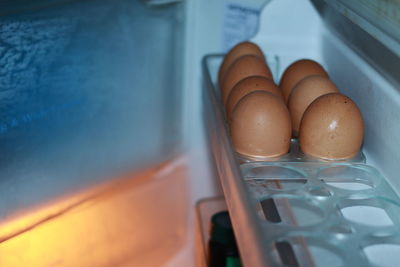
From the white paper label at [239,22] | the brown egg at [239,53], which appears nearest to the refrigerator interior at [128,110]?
the white paper label at [239,22]

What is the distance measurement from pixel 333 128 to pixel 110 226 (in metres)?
0.73

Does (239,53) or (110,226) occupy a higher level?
(239,53)

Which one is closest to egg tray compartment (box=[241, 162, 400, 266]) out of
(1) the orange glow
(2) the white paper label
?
(1) the orange glow

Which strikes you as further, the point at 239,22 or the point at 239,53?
the point at 239,22

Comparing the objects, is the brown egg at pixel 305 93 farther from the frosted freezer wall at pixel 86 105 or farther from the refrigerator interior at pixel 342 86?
the frosted freezer wall at pixel 86 105

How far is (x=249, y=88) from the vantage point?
1.09 metres

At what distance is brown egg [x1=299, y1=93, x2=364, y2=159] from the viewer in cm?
97

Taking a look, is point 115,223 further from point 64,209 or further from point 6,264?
point 6,264

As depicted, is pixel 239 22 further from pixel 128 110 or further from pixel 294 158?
pixel 294 158

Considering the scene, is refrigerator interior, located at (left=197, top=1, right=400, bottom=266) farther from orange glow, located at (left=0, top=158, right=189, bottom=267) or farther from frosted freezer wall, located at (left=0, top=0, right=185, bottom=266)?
orange glow, located at (left=0, top=158, right=189, bottom=267)

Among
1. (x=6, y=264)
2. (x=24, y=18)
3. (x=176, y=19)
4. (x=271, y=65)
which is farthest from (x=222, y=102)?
(x=6, y=264)

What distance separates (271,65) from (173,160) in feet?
1.49

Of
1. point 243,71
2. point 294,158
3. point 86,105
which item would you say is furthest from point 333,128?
point 86,105

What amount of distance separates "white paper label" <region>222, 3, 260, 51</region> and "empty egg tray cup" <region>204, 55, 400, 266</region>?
0.58m
